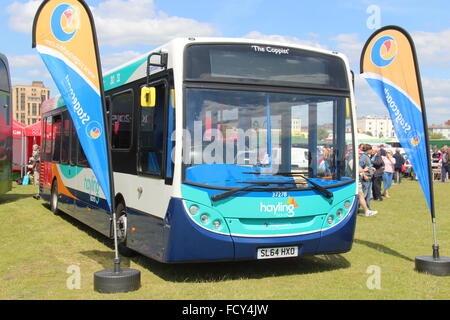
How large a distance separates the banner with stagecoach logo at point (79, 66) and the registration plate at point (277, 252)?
204 cm

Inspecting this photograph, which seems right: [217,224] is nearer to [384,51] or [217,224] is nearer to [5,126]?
[384,51]

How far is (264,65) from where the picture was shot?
763 cm

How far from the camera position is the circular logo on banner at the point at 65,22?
271 inches

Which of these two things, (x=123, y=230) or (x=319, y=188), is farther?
(x=123, y=230)

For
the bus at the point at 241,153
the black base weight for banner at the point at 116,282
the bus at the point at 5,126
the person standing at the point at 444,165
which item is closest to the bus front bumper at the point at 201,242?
the bus at the point at 241,153

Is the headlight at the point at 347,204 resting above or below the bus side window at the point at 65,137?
below

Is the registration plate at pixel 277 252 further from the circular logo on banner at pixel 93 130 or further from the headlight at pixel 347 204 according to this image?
the circular logo on banner at pixel 93 130

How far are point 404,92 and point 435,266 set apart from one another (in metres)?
2.42

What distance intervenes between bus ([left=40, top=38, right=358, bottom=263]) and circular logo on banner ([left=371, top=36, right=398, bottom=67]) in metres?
0.93

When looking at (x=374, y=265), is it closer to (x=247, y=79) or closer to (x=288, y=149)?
(x=288, y=149)

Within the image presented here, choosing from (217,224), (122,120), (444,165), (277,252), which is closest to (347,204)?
(277,252)
